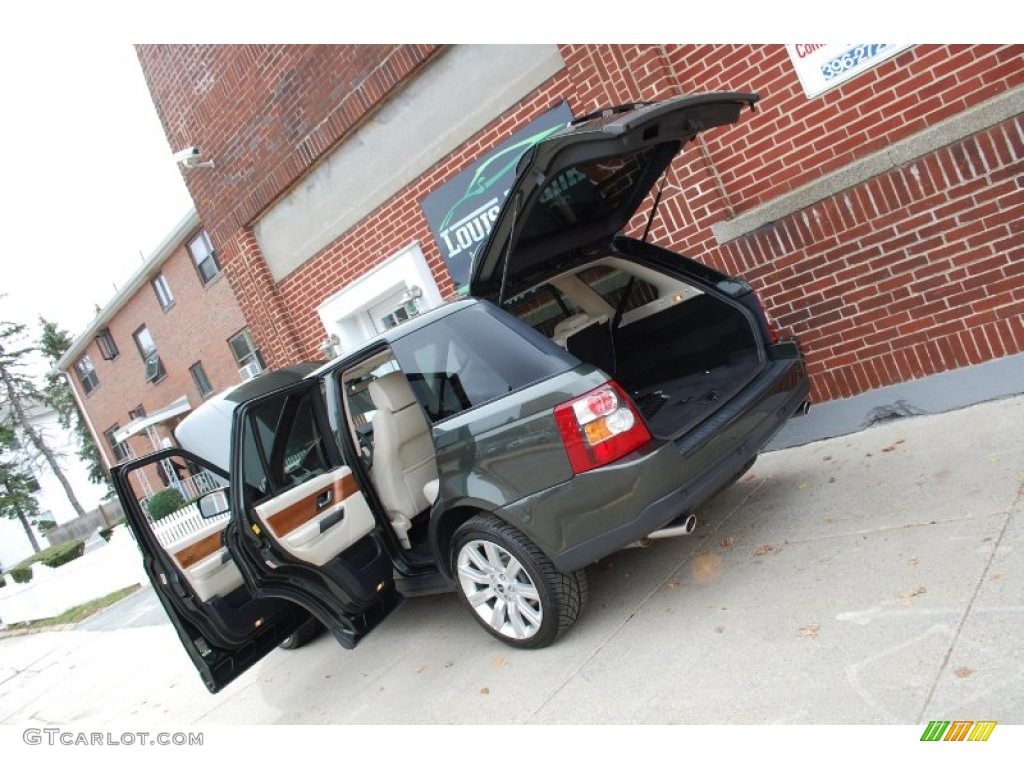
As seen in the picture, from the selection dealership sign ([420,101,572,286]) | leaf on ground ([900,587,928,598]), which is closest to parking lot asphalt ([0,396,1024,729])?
leaf on ground ([900,587,928,598])

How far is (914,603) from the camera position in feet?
8.73

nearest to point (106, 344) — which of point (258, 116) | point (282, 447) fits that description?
point (258, 116)

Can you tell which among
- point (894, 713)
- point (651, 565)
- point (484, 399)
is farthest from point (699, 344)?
point (894, 713)

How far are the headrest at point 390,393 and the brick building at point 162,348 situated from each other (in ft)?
40.7

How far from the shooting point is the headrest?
4.20 meters

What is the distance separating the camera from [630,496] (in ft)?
9.87

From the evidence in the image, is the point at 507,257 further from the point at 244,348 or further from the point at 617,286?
the point at 244,348

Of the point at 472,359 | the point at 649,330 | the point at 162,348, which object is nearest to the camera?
the point at 472,359

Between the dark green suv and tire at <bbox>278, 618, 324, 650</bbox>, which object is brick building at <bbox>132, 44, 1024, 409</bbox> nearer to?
the dark green suv

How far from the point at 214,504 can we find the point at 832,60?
4.62 metres

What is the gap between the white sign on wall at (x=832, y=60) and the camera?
4387 mm

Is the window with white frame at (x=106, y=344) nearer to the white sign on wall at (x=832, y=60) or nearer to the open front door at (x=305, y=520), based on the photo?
the open front door at (x=305, y=520)

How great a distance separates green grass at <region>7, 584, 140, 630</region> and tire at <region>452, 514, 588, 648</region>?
11.4m

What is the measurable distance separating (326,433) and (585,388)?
179 centimetres
